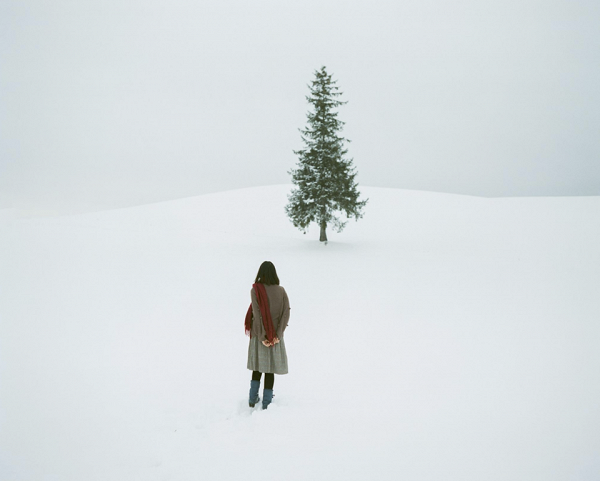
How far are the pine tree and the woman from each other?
49.3 ft

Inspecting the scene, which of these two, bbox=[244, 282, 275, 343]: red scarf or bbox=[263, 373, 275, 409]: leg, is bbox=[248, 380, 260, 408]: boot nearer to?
bbox=[263, 373, 275, 409]: leg

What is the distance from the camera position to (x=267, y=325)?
5.54 m

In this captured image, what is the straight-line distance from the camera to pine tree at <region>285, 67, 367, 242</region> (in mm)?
20484

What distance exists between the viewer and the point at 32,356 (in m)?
8.23

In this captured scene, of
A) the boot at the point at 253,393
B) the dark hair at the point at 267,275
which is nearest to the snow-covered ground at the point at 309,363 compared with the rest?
the boot at the point at 253,393

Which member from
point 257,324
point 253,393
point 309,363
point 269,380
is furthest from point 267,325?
point 309,363

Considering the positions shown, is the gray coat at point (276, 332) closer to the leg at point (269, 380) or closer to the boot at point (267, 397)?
the leg at point (269, 380)

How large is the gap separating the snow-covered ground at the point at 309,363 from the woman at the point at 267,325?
2.00 feet

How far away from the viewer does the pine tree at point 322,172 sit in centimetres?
2048

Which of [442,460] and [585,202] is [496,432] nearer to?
[442,460]

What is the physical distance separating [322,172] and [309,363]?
13.8m

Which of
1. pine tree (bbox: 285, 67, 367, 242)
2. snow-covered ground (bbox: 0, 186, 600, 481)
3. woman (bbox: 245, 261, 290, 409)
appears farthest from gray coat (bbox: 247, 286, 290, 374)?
pine tree (bbox: 285, 67, 367, 242)

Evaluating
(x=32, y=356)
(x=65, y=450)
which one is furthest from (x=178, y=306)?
(x=65, y=450)

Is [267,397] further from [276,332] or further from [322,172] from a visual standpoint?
[322,172]
